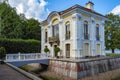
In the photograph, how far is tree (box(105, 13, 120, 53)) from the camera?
28.2 m

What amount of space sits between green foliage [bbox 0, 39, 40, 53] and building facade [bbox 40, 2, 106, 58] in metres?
2.72

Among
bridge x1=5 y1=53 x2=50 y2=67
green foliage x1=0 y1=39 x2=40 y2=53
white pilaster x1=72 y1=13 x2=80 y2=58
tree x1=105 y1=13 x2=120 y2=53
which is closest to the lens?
bridge x1=5 y1=53 x2=50 y2=67

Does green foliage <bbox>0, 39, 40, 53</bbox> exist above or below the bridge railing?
above

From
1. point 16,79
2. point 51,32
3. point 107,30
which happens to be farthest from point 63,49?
point 107,30

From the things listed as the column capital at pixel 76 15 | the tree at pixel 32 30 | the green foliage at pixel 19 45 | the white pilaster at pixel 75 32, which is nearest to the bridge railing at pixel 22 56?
the white pilaster at pixel 75 32

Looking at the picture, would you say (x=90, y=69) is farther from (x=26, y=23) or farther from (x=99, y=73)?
(x=26, y=23)

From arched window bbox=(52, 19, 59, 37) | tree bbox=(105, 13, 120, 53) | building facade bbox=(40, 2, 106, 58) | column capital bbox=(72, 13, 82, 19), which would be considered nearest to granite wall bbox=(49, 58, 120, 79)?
building facade bbox=(40, 2, 106, 58)

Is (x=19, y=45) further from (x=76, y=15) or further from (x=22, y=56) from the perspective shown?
(x=76, y=15)

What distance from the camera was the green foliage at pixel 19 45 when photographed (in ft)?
63.5

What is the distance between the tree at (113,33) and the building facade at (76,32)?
9.54 metres

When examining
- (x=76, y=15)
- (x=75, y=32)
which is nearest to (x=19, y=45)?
(x=75, y=32)

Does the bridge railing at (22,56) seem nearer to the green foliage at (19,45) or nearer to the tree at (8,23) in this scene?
the green foliage at (19,45)

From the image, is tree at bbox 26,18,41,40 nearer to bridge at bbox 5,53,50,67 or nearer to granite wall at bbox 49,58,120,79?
bridge at bbox 5,53,50,67

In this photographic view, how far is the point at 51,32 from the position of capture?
20938 millimetres
